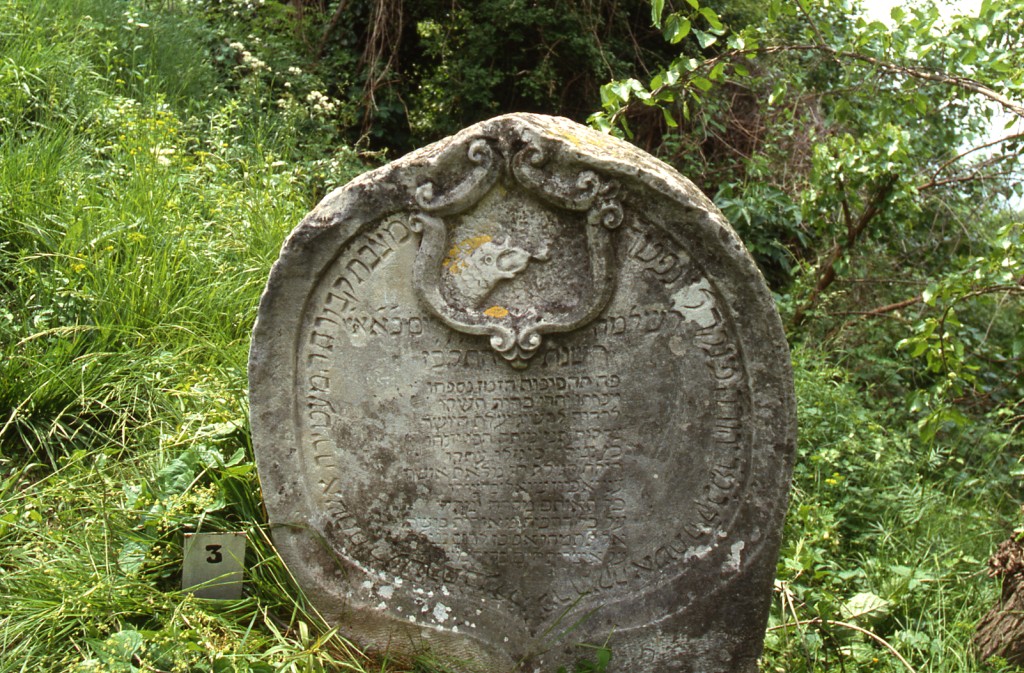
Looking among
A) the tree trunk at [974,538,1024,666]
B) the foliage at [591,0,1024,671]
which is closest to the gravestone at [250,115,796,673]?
the foliage at [591,0,1024,671]

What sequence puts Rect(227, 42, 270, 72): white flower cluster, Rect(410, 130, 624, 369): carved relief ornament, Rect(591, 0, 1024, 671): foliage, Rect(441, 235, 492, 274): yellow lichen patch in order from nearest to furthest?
Rect(410, 130, 624, 369): carved relief ornament, Rect(441, 235, 492, 274): yellow lichen patch, Rect(591, 0, 1024, 671): foliage, Rect(227, 42, 270, 72): white flower cluster

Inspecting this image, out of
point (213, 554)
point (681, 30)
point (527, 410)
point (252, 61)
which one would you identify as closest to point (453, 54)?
point (252, 61)

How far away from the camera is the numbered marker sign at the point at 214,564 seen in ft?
9.09

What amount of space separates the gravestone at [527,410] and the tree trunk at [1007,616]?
896 mm

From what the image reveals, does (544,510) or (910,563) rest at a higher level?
(544,510)

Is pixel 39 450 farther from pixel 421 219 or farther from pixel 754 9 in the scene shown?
pixel 754 9

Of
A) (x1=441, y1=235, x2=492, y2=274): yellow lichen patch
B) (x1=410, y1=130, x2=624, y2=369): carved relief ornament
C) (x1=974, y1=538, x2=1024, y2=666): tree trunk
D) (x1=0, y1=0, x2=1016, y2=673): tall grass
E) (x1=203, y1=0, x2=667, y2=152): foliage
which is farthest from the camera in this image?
(x1=203, y1=0, x2=667, y2=152): foliage

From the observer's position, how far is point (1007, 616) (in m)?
3.07

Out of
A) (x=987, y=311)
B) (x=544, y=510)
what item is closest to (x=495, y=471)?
(x=544, y=510)

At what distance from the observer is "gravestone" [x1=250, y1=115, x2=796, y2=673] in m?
2.55

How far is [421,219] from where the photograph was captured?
2586 mm

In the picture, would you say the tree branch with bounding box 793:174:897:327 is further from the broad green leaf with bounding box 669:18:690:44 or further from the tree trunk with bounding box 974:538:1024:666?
the tree trunk with bounding box 974:538:1024:666

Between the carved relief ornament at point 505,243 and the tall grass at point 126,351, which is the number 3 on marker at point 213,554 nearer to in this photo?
the tall grass at point 126,351

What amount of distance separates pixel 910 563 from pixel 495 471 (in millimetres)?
1721
